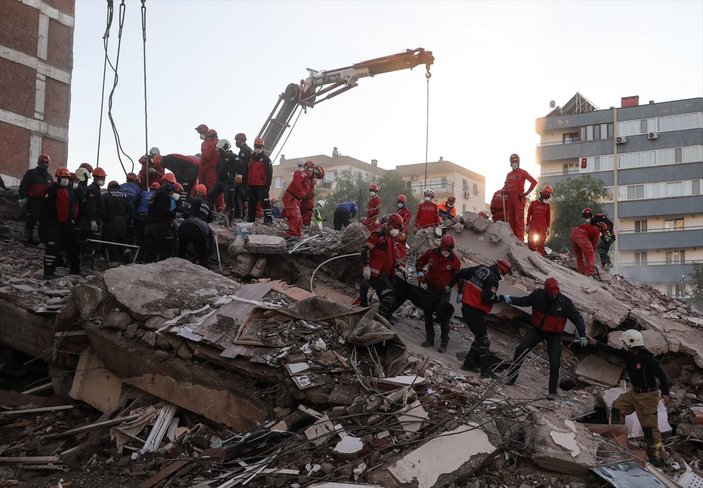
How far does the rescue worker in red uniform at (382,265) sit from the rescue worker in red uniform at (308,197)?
3.55 metres

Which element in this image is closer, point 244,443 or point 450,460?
point 450,460

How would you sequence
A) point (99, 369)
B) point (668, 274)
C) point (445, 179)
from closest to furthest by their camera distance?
point (99, 369), point (668, 274), point (445, 179)

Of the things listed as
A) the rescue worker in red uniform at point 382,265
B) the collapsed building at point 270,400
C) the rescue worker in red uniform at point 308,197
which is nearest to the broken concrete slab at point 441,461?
the collapsed building at point 270,400

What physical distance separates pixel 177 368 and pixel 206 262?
3.04 m

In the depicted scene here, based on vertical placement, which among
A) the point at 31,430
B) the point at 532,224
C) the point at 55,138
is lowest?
the point at 31,430

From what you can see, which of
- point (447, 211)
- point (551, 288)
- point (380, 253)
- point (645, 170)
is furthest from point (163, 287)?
point (645, 170)

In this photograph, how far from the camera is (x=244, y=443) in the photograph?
573 cm

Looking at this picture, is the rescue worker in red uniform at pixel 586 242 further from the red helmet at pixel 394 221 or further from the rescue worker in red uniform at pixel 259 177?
the rescue worker in red uniform at pixel 259 177

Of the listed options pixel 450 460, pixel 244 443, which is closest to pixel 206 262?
pixel 244 443

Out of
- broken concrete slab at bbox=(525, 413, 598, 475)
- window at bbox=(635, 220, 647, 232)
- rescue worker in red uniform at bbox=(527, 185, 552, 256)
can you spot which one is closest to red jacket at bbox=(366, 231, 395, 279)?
broken concrete slab at bbox=(525, 413, 598, 475)

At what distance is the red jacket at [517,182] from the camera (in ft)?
39.1

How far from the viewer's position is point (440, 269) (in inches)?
348

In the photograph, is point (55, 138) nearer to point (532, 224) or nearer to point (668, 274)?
point (532, 224)

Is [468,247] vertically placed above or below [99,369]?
above
